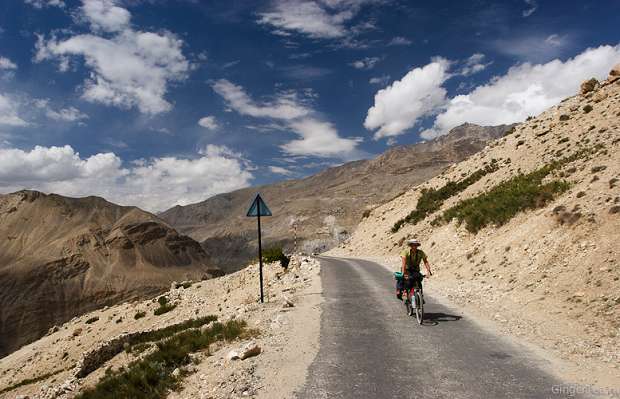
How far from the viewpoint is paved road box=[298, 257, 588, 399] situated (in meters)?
6.38

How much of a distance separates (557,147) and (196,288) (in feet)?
105

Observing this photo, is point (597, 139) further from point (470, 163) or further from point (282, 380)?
point (282, 380)

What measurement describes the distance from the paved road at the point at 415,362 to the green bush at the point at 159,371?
8.81 feet

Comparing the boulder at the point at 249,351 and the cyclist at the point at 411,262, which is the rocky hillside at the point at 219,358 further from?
the cyclist at the point at 411,262

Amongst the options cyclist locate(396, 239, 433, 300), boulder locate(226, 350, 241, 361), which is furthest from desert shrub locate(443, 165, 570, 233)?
boulder locate(226, 350, 241, 361)

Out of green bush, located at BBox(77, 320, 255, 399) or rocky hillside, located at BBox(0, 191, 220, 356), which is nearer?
green bush, located at BBox(77, 320, 255, 399)

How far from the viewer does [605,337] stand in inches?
343

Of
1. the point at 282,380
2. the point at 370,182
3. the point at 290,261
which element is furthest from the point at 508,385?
the point at 370,182

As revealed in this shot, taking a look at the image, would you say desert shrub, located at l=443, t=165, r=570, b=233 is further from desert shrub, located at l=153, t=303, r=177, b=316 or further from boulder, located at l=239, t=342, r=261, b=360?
desert shrub, located at l=153, t=303, r=177, b=316

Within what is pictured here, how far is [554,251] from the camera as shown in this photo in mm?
14094

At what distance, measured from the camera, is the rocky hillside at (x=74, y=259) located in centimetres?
10112

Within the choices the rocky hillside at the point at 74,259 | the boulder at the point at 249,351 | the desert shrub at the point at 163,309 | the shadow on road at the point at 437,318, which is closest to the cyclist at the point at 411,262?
the shadow on road at the point at 437,318

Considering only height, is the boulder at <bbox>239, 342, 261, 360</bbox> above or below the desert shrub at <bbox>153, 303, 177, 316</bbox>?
above

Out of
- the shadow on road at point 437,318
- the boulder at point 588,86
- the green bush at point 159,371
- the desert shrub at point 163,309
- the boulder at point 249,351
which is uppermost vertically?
the boulder at point 588,86
